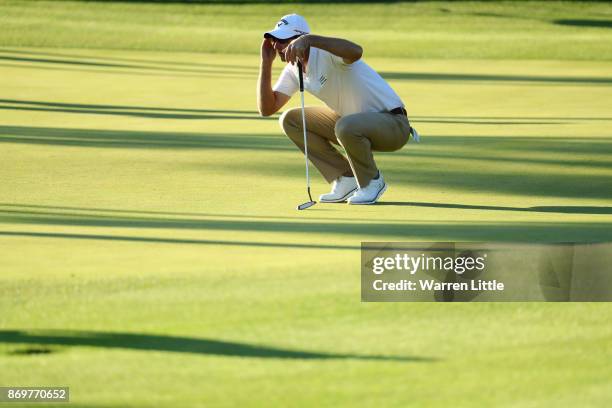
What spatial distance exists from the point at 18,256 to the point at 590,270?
9.80 feet

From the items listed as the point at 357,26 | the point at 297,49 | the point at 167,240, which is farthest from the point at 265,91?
the point at 357,26

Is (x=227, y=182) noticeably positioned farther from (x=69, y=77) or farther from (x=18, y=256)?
(x=69, y=77)

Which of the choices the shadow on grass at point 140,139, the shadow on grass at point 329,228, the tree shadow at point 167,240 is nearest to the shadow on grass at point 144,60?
the shadow on grass at point 140,139

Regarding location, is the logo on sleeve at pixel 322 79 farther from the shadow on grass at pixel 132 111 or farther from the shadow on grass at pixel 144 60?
the shadow on grass at pixel 144 60

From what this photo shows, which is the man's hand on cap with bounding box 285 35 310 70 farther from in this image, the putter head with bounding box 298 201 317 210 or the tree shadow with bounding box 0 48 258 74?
the tree shadow with bounding box 0 48 258 74

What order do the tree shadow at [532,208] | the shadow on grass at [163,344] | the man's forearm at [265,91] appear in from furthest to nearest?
the man's forearm at [265,91] < the tree shadow at [532,208] < the shadow on grass at [163,344]

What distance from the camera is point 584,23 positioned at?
105 ft

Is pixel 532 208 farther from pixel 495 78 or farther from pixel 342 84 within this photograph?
pixel 495 78

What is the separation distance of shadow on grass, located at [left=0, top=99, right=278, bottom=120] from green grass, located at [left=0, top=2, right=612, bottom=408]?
127mm

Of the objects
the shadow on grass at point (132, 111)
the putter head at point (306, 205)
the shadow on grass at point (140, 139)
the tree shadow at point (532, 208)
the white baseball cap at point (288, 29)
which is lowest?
the shadow on grass at point (132, 111)

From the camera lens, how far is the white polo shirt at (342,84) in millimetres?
9078

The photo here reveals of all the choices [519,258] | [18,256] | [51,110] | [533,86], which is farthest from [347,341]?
[533,86]

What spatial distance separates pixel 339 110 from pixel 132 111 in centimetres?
740

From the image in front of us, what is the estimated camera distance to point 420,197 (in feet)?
31.9
